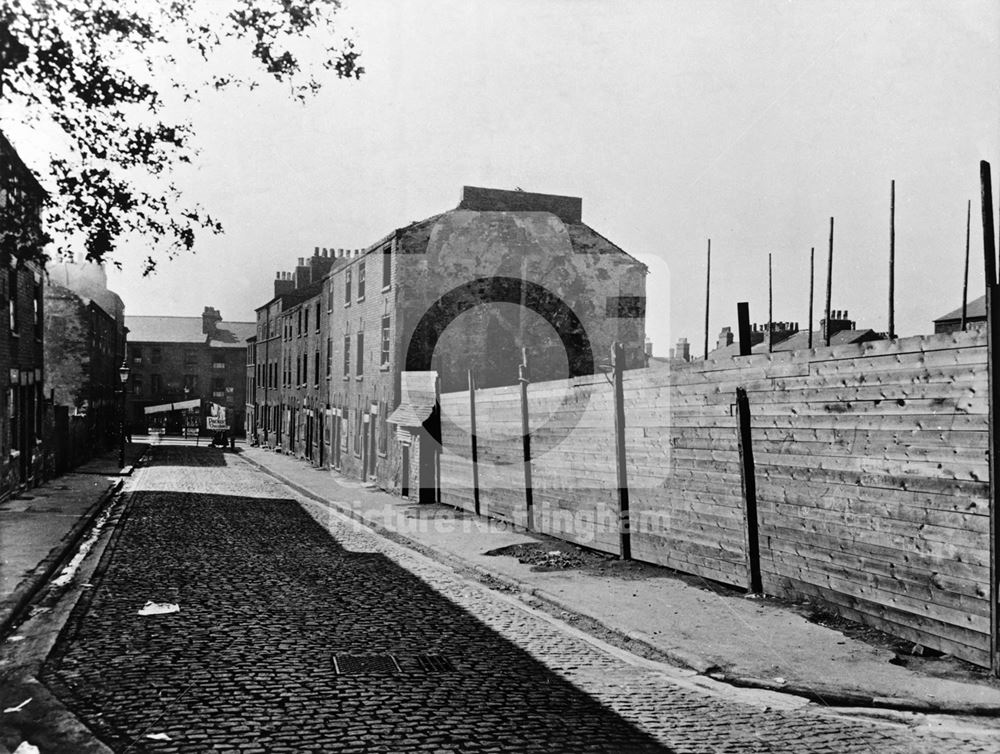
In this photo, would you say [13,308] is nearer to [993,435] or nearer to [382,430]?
[382,430]

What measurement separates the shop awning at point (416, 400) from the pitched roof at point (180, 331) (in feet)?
189

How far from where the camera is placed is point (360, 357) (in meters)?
29.4

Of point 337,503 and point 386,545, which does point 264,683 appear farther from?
point 337,503

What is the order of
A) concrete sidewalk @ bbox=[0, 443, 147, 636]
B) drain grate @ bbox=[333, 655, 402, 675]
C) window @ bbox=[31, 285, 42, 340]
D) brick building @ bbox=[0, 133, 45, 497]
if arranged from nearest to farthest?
drain grate @ bbox=[333, 655, 402, 675] < concrete sidewalk @ bbox=[0, 443, 147, 636] < brick building @ bbox=[0, 133, 45, 497] < window @ bbox=[31, 285, 42, 340]

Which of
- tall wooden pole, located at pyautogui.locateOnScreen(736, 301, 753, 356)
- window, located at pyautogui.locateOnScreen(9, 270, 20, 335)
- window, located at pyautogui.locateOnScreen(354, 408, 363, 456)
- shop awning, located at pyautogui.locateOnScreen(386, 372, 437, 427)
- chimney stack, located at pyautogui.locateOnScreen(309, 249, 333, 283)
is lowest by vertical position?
window, located at pyautogui.locateOnScreen(354, 408, 363, 456)

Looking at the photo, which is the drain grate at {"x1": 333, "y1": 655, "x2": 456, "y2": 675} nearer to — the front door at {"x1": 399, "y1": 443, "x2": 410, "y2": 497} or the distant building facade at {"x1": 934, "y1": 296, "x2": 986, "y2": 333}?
the front door at {"x1": 399, "y1": 443, "x2": 410, "y2": 497}

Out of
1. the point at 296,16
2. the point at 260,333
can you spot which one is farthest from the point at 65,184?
the point at 260,333

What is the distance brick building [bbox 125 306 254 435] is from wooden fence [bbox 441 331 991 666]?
63905 mm

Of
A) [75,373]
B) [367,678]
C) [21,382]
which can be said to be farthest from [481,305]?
[75,373]

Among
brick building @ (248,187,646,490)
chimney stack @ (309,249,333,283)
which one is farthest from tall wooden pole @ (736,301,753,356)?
chimney stack @ (309,249,333,283)

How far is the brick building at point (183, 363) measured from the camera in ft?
242

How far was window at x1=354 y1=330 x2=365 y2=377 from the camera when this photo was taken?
29.0 m

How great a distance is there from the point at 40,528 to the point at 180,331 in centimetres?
6566

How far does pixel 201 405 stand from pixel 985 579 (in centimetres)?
5490
